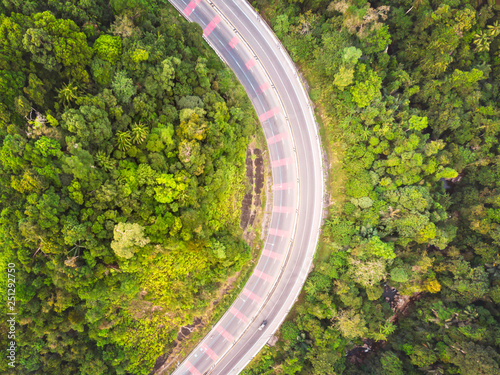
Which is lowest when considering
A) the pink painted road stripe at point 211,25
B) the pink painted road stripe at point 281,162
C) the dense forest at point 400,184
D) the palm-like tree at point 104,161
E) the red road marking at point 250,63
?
the dense forest at point 400,184

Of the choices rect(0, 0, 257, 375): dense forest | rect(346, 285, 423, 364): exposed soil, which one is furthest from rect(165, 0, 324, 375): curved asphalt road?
rect(346, 285, 423, 364): exposed soil

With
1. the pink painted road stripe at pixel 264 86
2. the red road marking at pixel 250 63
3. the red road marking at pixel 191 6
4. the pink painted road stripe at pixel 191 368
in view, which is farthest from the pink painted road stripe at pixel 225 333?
the red road marking at pixel 191 6

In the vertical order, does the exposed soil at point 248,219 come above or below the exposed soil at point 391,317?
above

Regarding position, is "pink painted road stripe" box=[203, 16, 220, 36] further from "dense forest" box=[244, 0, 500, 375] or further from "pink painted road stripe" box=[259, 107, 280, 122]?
"pink painted road stripe" box=[259, 107, 280, 122]

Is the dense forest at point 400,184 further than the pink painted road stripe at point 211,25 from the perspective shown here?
No

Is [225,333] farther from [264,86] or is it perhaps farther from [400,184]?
[264,86]

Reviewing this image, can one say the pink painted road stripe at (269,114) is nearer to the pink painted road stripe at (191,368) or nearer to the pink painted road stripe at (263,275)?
the pink painted road stripe at (263,275)

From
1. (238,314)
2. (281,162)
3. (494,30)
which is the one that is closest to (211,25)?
(281,162)
